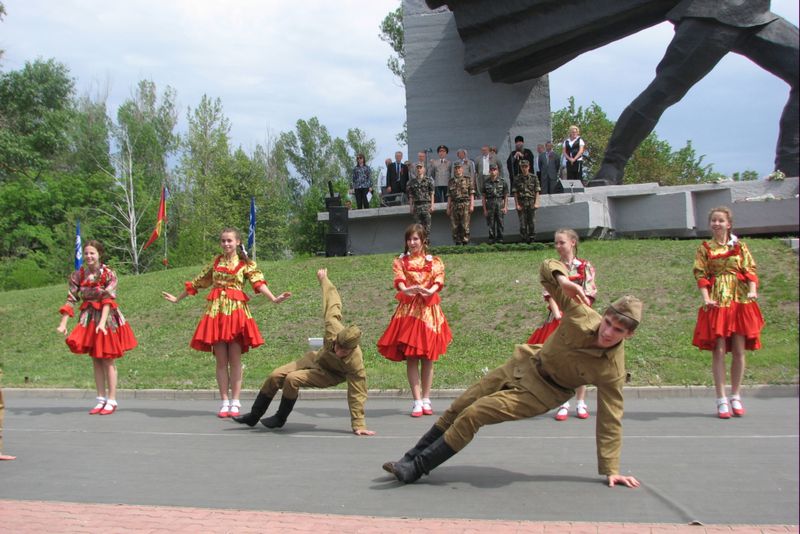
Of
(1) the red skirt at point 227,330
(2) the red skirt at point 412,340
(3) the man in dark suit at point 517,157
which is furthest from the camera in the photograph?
(3) the man in dark suit at point 517,157

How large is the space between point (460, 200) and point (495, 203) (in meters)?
0.87

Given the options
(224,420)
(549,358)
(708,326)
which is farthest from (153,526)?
(708,326)

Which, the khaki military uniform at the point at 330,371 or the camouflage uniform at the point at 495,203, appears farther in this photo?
the camouflage uniform at the point at 495,203

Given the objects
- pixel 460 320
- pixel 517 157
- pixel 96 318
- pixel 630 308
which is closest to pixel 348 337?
pixel 630 308

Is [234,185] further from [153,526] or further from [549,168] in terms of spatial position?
[153,526]

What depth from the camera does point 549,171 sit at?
20.5 m

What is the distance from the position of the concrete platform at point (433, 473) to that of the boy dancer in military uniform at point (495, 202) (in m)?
10.4

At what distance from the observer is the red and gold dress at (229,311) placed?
28.6 ft

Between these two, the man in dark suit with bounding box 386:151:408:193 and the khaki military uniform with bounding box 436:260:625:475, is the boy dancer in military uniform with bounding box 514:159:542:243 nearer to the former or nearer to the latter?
the man in dark suit with bounding box 386:151:408:193

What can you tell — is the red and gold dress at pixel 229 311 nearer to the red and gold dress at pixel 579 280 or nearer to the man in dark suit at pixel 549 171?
the red and gold dress at pixel 579 280

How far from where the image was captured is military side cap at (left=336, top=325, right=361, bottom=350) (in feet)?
22.7

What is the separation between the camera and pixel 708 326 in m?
7.93

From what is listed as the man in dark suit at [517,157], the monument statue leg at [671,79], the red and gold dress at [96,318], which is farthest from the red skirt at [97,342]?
the monument statue leg at [671,79]

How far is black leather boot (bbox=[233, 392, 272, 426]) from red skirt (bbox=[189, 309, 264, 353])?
969 mm
